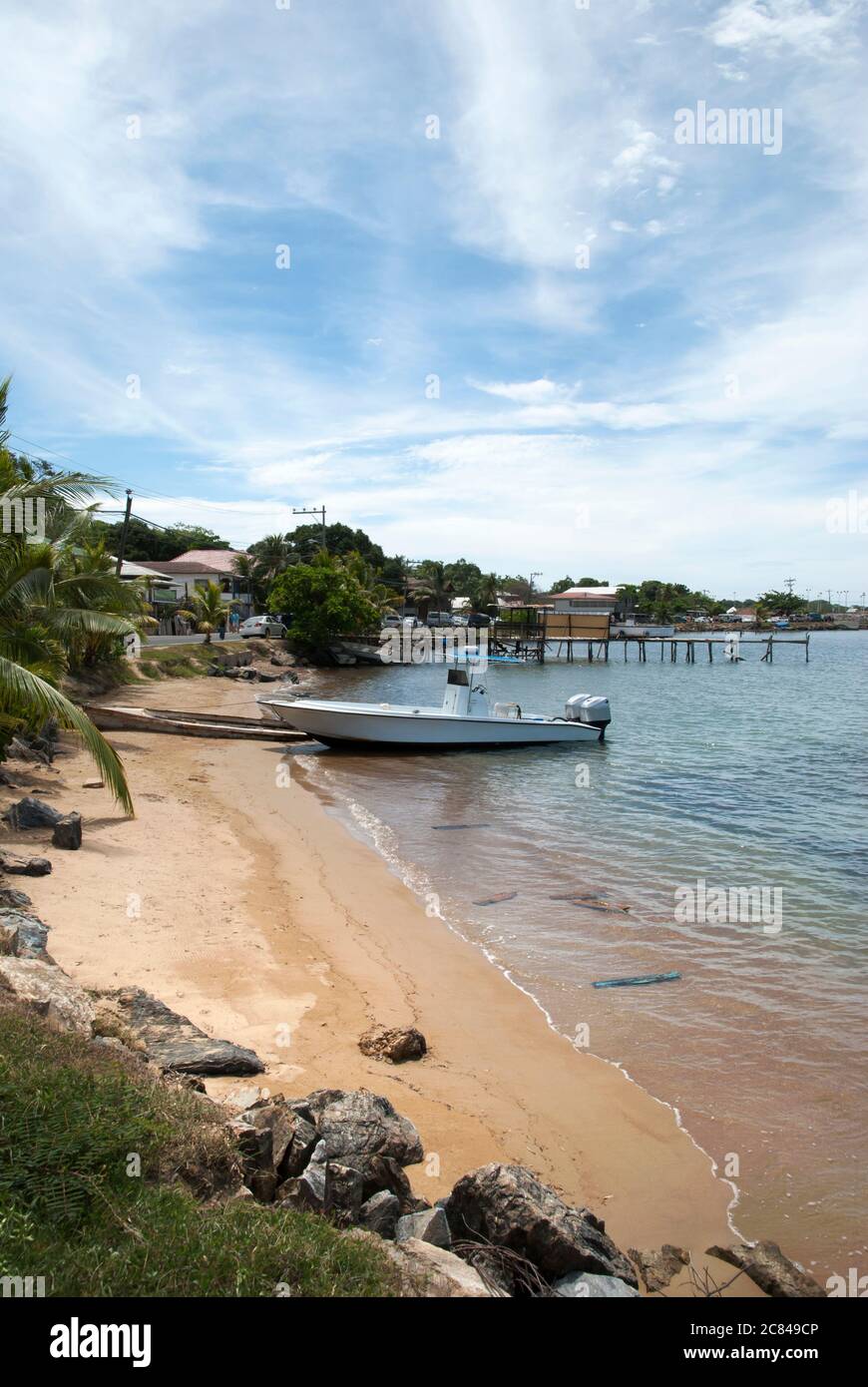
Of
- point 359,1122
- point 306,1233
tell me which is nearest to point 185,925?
point 359,1122

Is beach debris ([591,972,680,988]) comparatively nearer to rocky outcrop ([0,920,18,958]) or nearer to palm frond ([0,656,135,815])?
rocky outcrop ([0,920,18,958])

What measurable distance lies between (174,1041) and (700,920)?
7.71 m

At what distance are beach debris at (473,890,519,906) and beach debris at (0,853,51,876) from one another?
19.4ft

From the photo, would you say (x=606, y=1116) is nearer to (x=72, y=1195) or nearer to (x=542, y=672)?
(x=72, y=1195)

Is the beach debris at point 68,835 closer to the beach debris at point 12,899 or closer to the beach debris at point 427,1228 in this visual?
the beach debris at point 12,899

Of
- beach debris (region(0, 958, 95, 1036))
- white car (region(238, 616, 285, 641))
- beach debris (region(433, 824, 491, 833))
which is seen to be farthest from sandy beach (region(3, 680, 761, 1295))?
white car (region(238, 616, 285, 641))

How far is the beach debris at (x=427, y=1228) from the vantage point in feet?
14.0

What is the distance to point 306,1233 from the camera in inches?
144

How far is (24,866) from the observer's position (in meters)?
10.3

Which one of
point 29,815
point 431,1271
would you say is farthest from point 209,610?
point 431,1271

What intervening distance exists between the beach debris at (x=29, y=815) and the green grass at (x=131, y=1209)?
8.65m

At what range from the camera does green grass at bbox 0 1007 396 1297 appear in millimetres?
3174

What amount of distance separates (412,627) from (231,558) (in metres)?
17.7

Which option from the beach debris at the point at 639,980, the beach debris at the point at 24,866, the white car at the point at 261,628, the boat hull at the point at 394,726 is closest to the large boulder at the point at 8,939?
the beach debris at the point at 24,866
